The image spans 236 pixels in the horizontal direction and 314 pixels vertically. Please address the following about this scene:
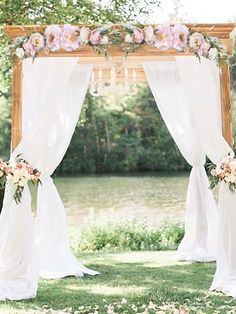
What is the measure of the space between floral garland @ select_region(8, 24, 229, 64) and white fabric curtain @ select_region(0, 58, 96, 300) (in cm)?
26

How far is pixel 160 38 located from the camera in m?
4.64

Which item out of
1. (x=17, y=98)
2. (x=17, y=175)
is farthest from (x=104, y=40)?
(x=17, y=175)

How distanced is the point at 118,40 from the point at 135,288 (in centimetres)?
229

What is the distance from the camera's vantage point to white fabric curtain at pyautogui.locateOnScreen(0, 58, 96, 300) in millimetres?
4391

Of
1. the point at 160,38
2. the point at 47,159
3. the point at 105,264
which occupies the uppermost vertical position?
the point at 160,38

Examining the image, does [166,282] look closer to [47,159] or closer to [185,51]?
[47,159]

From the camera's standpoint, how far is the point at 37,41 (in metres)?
4.54

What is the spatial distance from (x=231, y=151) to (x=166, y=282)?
1.43 m

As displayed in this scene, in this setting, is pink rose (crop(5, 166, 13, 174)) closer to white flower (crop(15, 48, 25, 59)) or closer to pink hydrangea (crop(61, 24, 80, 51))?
white flower (crop(15, 48, 25, 59))

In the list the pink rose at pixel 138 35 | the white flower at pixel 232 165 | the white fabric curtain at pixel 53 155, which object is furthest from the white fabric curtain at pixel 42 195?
the white flower at pixel 232 165

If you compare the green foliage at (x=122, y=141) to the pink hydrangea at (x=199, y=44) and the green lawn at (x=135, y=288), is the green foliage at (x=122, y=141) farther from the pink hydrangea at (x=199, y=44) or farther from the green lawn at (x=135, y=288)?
the pink hydrangea at (x=199, y=44)

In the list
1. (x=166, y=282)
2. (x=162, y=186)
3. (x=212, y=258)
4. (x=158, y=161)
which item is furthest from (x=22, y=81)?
(x=158, y=161)

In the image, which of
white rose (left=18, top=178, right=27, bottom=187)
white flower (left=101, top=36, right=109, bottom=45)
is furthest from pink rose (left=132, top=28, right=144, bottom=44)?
white rose (left=18, top=178, right=27, bottom=187)

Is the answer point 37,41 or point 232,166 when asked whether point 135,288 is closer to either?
point 232,166
